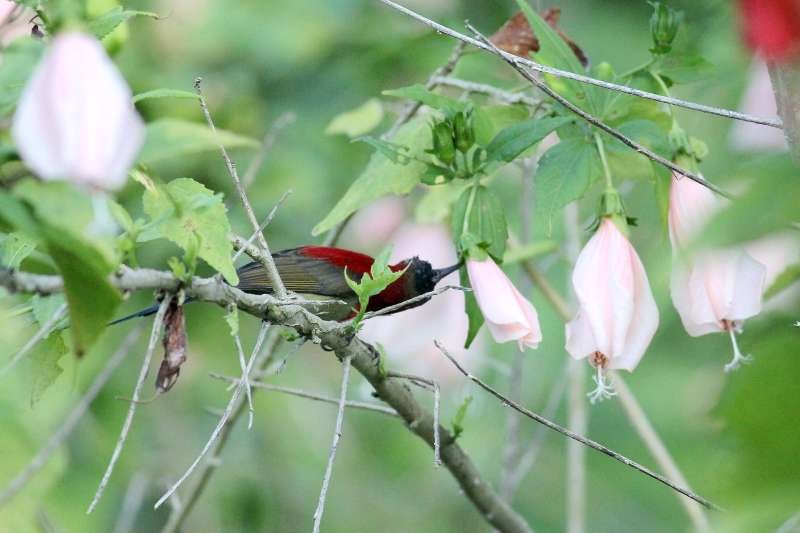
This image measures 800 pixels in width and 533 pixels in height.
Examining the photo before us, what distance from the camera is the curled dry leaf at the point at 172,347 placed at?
1167 mm

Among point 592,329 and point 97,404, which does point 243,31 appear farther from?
point 592,329

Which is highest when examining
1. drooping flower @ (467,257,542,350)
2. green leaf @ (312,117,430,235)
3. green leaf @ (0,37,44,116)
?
green leaf @ (0,37,44,116)

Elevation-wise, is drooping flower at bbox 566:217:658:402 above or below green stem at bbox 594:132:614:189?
below

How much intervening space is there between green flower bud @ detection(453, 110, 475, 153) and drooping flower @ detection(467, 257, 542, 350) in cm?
18

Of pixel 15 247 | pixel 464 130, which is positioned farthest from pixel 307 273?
pixel 15 247

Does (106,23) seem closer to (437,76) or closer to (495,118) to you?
(495,118)

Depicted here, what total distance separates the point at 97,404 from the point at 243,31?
1.46 metres

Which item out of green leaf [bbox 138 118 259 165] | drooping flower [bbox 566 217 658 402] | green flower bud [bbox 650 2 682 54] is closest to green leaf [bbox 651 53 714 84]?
green flower bud [bbox 650 2 682 54]

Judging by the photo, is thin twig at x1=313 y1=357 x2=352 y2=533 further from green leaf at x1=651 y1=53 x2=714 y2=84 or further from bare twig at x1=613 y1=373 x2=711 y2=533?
bare twig at x1=613 y1=373 x2=711 y2=533

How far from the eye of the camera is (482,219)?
5.17 ft

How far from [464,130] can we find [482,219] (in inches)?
5.2

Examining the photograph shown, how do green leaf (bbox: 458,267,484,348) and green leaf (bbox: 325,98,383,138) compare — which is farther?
green leaf (bbox: 325,98,383,138)

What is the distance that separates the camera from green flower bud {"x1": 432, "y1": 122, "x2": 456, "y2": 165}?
5.04 feet

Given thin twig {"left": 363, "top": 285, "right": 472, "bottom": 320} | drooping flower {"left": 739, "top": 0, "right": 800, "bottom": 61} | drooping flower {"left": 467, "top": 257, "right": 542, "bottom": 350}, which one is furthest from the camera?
drooping flower {"left": 467, "top": 257, "right": 542, "bottom": 350}
